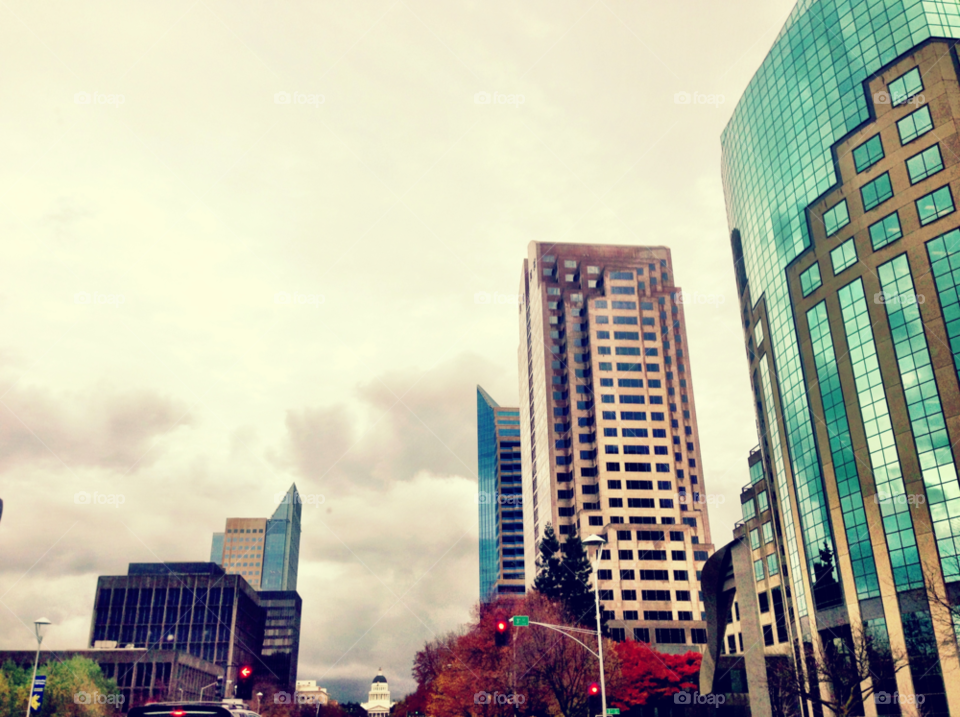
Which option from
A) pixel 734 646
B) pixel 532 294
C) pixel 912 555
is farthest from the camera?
pixel 532 294

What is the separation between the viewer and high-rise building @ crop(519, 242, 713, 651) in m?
118

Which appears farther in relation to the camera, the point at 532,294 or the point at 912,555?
the point at 532,294

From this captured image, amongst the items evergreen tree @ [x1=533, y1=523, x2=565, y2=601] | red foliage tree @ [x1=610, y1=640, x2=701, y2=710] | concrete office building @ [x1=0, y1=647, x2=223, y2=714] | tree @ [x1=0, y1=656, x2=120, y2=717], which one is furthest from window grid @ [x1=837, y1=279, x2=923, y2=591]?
concrete office building @ [x1=0, y1=647, x2=223, y2=714]

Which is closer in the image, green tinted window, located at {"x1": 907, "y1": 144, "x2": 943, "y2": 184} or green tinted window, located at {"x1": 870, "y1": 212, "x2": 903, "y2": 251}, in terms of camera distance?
green tinted window, located at {"x1": 907, "y1": 144, "x2": 943, "y2": 184}

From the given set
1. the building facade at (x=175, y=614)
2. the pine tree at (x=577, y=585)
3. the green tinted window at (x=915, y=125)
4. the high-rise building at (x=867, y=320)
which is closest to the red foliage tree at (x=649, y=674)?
the pine tree at (x=577, y=585)

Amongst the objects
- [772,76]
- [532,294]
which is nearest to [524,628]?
[772,76]

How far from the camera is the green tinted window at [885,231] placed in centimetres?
5992

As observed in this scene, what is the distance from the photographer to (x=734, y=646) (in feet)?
315

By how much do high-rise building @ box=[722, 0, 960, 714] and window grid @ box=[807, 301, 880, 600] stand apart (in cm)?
14

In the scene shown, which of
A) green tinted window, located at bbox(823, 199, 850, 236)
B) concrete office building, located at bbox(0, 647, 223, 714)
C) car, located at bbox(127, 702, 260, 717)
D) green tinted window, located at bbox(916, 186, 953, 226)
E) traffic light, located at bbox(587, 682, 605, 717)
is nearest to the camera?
car, located at bbox(127, 702, 260, 717)

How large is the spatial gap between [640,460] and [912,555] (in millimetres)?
78152

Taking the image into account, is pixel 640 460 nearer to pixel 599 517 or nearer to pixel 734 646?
pixel 599 517

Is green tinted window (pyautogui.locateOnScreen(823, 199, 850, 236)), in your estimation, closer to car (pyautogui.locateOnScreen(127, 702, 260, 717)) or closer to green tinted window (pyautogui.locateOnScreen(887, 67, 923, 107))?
green tinted window (pyautogui.locateOnScreen(887, 67, 923, 107))

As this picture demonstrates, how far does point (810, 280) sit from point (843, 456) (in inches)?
659
